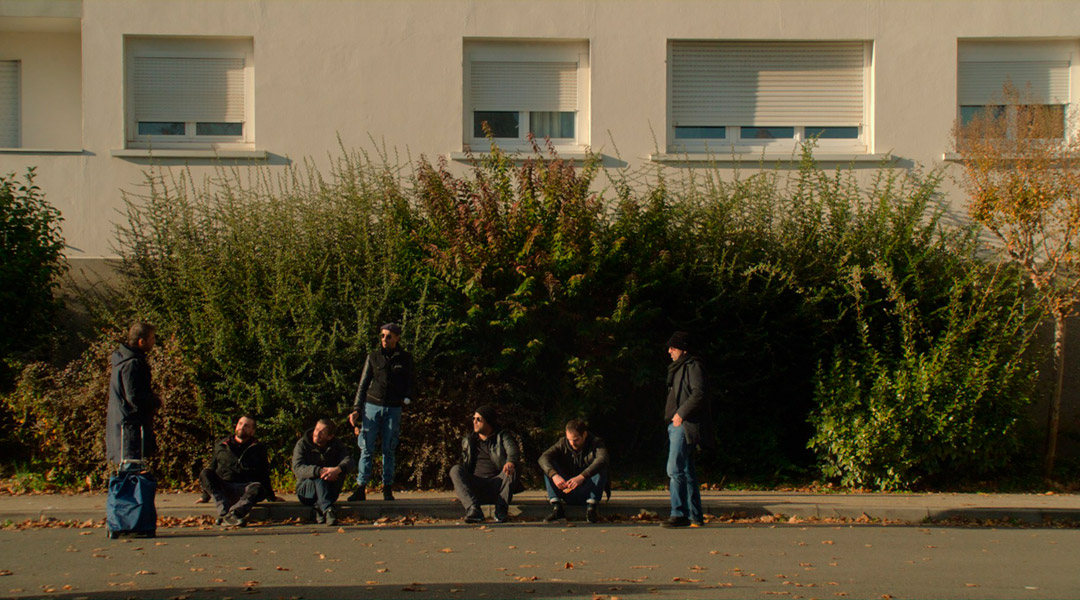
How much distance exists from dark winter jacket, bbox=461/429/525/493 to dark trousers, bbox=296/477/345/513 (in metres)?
1.22

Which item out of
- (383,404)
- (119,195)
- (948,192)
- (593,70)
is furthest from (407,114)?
(948,192)

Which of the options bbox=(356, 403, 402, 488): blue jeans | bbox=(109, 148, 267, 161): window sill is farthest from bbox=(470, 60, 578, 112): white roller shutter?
bbox=(356, 403, 402, 488): blue jeans

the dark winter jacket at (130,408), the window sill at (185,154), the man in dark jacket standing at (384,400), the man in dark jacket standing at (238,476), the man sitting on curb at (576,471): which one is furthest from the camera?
the window sill at (185,154)

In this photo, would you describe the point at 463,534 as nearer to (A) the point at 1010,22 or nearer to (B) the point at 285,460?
(B) the point at 285,460

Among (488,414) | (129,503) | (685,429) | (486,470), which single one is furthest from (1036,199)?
(129,503)

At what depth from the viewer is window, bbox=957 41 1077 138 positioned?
44.3ft

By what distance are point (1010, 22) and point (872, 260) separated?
4.36m

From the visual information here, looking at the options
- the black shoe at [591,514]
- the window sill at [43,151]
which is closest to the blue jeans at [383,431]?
the black shoe at [591,514]

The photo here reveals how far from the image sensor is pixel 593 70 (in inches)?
528

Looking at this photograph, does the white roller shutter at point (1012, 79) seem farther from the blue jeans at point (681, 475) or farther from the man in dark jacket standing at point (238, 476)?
the man in dark jacket standing at point (238, 476)

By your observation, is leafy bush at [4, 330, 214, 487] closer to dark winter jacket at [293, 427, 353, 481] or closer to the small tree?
dark winter jacket at [293, 427, 353, 481]

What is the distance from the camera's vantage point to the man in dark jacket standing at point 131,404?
27.0ft

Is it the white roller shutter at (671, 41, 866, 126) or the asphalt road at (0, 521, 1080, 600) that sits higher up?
the white roller shutter at (671, 41, 866, 126)

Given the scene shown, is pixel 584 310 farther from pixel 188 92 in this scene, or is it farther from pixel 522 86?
pixel 188 92
